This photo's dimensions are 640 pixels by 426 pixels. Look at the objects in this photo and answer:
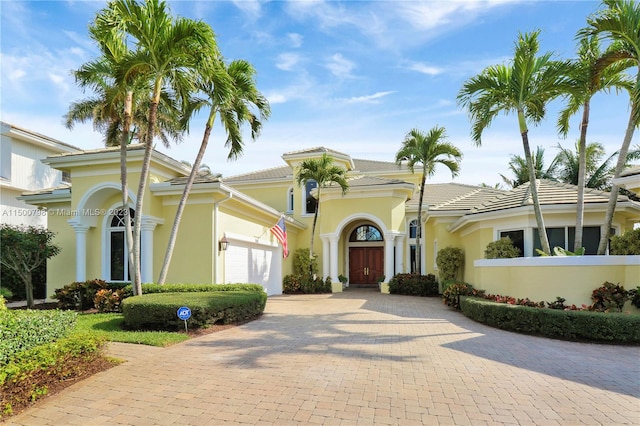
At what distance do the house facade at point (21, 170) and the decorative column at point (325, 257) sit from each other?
15265 mm

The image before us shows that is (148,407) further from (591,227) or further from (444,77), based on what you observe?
(591,227)

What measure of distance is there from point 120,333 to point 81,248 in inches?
274

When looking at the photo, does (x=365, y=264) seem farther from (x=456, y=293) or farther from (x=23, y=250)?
(x=23, y=250)

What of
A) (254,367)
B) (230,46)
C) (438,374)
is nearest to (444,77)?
(230,46)

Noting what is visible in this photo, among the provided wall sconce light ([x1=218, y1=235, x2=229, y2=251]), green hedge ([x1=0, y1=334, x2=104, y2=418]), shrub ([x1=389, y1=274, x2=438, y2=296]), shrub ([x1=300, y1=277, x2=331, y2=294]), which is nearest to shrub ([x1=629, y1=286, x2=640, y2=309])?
shrub ([x1=389, y1=274, x2=438, y2=296])

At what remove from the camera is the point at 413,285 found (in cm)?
1909

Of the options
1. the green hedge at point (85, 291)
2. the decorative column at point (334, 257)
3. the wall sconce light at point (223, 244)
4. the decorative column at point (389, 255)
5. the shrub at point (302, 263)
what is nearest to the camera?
the green hedge at point (85, 291)

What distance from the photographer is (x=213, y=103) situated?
1273cm

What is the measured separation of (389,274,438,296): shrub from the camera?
19.0 meters

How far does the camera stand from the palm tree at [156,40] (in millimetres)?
9477

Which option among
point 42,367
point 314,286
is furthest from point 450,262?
point 42,367

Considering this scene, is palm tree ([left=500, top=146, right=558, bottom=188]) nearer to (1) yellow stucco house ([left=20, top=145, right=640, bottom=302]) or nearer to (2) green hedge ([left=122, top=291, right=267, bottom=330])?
(1) yellow stucco house ([left=20, top=145, right=640, bottom=302])

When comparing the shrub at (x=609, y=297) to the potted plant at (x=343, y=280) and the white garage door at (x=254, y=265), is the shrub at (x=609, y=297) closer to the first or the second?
the white garage door at (x=254, y=265)

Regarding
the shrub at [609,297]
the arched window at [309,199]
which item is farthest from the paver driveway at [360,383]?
the arched window at [309,199]
